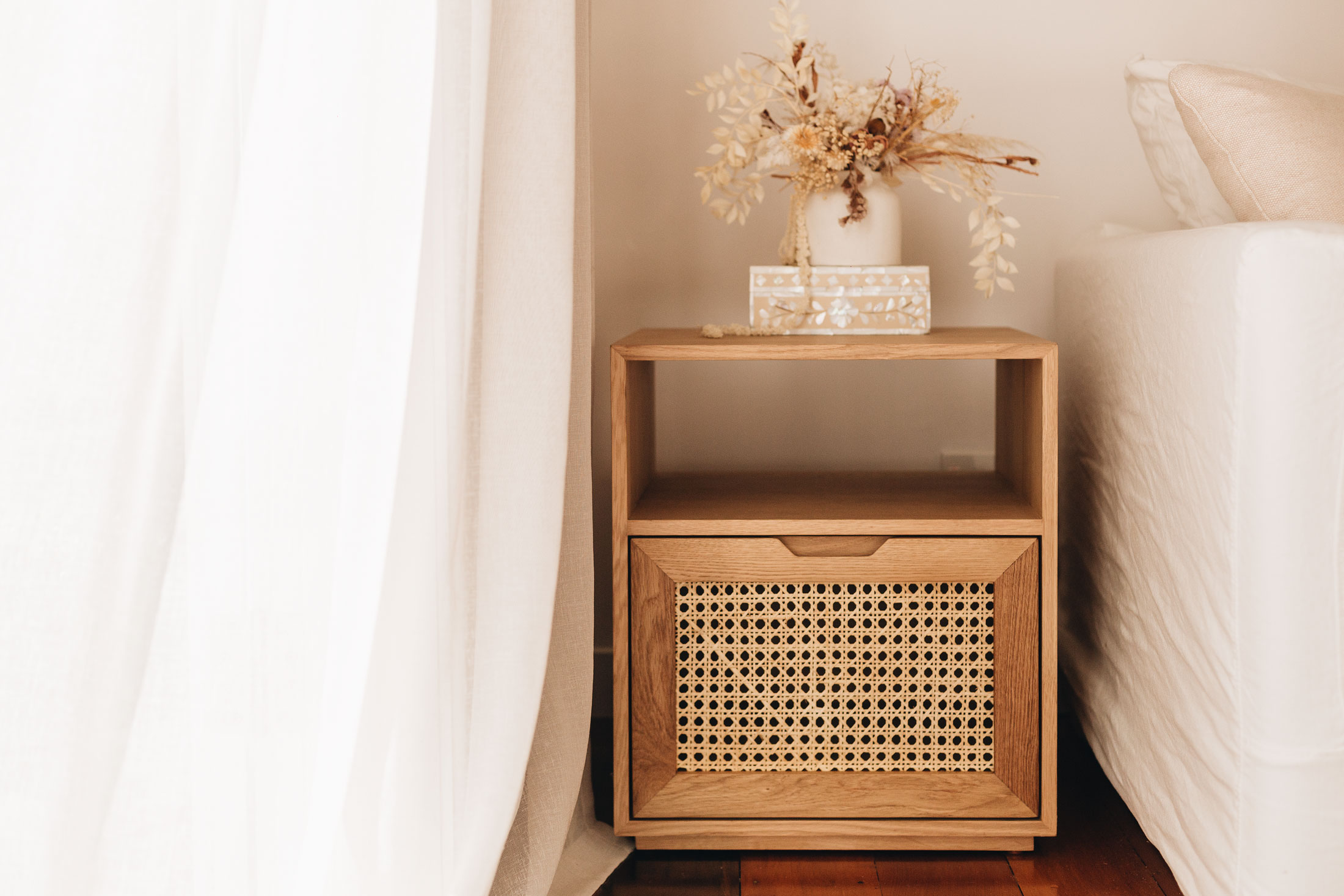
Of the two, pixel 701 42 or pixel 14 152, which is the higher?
pixel 701 42

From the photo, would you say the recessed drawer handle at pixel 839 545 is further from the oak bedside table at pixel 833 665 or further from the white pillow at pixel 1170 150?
the white pillow at pixel 1170 150

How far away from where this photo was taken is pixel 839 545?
3.80 feet

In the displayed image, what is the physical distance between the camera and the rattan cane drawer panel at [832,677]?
3.83ft

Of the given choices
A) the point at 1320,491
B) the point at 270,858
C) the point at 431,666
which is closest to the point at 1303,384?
the point at 1320,491

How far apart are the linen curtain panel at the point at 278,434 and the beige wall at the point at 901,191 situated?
71cm

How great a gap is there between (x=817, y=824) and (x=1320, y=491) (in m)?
0.64

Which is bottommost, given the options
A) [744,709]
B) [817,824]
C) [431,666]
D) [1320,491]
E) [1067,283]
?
[817,824]

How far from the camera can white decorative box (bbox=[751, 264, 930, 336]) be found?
1.28 m

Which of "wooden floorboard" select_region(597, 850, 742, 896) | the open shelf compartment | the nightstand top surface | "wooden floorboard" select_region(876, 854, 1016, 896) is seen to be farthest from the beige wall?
"wooden floorboard" select_region(876, 854, 1016, 896)

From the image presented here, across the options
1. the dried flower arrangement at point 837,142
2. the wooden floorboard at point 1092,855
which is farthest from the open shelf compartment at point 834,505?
the wooden floorboard at point 1092,855

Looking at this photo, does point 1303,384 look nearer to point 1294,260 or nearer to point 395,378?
point 1294,260

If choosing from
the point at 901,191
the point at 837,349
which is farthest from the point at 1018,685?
the point at 901,191

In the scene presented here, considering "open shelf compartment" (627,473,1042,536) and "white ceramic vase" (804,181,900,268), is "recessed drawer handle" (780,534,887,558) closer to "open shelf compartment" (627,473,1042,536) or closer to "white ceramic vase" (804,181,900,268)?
"open shelf compartment" (627,473,1042,536)

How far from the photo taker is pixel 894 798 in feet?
3.81
